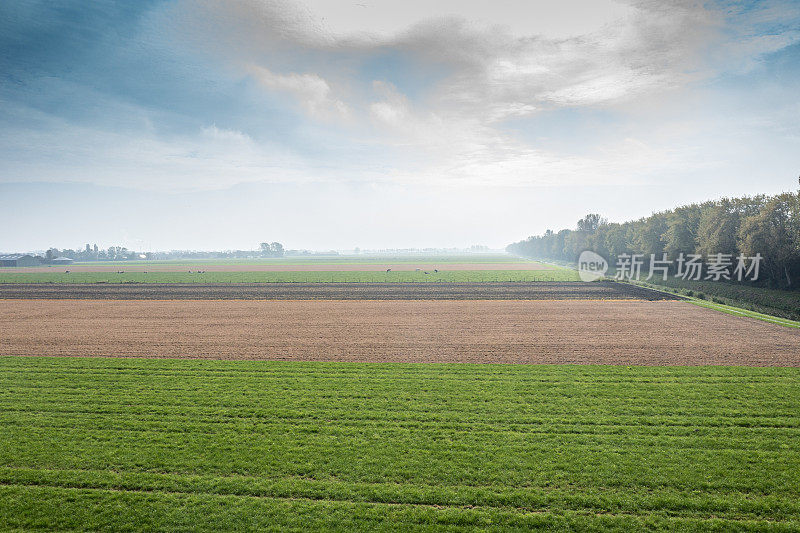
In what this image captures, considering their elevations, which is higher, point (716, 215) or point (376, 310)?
point (716, 215)

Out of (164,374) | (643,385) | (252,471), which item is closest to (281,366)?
(164,374)

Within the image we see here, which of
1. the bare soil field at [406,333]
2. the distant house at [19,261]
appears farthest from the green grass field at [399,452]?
the distant house at [19,261]

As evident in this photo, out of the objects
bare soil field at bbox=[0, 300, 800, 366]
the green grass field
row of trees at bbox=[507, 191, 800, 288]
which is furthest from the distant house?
row of trees at bbox=[507, 191, 800, 288]

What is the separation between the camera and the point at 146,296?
51000 mm

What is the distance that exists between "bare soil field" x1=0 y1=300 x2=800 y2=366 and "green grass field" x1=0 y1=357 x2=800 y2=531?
4265 mm

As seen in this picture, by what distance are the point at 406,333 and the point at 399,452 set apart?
16.5 meters

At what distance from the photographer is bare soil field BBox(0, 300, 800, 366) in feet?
70.5

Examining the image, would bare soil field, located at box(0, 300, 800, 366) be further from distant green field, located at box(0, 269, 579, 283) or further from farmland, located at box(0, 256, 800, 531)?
A: distant green field, located at box(0, 269, 579, 283)

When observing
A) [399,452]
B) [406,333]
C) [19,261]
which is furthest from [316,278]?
[19,261]

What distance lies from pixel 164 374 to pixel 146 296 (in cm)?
4021

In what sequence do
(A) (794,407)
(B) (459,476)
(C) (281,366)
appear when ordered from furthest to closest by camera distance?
(C) (281,366), (A) (794,407), (B) (459,476)

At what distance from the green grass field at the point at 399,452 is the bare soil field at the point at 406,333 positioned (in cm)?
427

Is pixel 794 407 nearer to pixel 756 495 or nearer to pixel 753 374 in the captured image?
pixel 753 374

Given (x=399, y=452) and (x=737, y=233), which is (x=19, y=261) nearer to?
(x=399, y=452)
